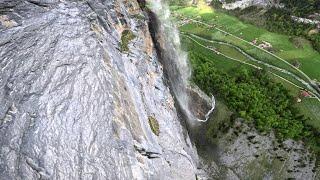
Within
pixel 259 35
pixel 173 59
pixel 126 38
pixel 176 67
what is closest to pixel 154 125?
pixel 126 38

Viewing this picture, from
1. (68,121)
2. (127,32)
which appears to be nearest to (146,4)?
(127,32)

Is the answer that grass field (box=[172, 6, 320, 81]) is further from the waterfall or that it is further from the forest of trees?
the waterfall


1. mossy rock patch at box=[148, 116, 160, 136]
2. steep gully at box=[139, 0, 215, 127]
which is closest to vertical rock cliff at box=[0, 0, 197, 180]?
mossy rock patch at box=[148, 116, 160, 136]

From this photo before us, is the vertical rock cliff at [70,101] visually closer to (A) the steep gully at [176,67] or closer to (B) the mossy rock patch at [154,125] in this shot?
(B) the mossy rock patch at [154,125]

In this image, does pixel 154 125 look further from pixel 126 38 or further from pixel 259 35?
pixel 259 35

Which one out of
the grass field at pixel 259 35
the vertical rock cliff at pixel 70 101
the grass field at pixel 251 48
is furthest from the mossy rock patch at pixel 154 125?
the grass field at pixel 259 35

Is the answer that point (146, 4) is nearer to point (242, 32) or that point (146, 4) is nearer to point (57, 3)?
point (57, 3)
